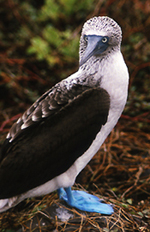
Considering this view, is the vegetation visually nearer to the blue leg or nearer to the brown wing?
the blue leg

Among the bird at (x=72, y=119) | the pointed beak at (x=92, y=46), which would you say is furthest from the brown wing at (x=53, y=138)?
the pointed beak at (x=92, y=46)

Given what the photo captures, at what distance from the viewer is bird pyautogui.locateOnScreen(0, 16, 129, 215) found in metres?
1.69

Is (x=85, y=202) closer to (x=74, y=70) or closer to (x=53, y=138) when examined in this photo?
(x=53, y=138)

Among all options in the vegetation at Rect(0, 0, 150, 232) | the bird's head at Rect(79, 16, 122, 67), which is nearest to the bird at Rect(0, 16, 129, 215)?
the bird's head at Rect(79, 16, 122, 67)

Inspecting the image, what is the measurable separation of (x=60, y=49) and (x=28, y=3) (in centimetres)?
165

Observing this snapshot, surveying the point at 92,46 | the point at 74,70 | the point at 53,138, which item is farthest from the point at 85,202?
the point at 74,70

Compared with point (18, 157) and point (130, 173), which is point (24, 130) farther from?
point (130, 173)

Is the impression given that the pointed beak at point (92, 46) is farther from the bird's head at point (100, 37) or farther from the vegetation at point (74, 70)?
the vegetation at point (74, 70)

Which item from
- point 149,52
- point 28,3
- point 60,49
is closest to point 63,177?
point 60,49

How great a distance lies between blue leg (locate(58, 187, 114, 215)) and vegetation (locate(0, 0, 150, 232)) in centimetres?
6

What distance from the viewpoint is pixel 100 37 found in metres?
1.65

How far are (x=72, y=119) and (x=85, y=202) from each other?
76cm

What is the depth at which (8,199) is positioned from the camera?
1.86 metres

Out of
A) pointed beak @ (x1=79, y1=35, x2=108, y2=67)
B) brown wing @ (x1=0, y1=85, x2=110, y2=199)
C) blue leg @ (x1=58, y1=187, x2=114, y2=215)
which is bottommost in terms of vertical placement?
blue leg @ (x1=58, y1=187, x2=114, y2=215)
